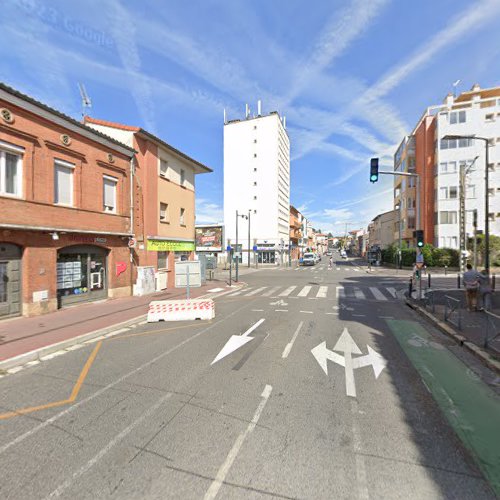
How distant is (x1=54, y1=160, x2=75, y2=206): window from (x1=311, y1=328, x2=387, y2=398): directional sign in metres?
11.5

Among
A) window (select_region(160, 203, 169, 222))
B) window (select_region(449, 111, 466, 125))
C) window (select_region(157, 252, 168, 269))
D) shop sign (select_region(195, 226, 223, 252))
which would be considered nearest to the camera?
window (select_region(157, 252, 168, 269))

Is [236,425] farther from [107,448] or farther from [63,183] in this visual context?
[63,183]

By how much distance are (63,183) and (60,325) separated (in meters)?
6.14

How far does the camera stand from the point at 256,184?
A: 53.4 meters

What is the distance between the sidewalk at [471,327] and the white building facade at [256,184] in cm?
4091

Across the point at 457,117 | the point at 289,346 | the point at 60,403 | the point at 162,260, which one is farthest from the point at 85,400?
the point at 457,117

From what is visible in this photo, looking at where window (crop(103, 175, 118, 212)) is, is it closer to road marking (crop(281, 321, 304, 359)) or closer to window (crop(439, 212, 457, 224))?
road marking (crop(281, 321, 304, 359))

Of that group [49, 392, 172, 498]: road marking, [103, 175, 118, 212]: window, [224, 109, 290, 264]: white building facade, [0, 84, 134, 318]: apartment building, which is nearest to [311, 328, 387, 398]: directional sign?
[49, 392, 172, 498]: road marking

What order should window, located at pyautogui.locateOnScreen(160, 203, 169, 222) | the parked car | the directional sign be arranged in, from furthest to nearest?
1. the parked car
2. window, located at pyautogui.locateOnScreen(160, 203, 169, 222)
3. the directional sign

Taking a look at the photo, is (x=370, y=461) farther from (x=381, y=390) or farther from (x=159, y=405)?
(x=159, y=405)

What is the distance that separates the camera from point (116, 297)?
45.4ft

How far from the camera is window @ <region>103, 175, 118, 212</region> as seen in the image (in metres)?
13.5

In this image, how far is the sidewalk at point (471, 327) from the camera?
6.13m

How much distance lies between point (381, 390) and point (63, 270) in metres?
12.4
